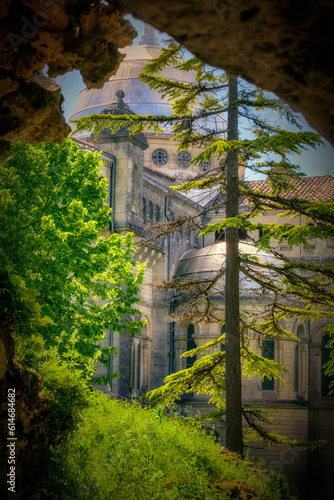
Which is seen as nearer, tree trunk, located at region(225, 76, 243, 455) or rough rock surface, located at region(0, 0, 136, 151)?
rough rock surface, located at region(0, 0, 136, 151)

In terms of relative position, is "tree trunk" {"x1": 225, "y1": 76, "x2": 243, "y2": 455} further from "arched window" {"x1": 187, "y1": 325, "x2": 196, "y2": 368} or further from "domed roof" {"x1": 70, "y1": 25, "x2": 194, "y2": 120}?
"domed roof" {"x1": 70, "y1": 25, "x2": 194, "y2": 120}

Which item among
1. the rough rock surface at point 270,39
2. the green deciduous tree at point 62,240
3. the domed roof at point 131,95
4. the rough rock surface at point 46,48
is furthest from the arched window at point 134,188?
the rough rock surface at point 270,39

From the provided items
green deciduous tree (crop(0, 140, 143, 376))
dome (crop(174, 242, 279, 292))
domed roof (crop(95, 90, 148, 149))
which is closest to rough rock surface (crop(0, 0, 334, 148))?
green deciduous tree (crop(0, 140, 143, 376))

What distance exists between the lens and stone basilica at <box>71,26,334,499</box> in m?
23.9

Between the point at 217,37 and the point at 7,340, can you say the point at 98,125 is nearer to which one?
the point at 7,340

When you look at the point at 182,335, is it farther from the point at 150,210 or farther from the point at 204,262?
the point at 150,210

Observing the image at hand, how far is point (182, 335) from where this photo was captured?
1117 inches

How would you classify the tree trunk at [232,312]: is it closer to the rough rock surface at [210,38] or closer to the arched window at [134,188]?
the rough rock surface at [210,38]

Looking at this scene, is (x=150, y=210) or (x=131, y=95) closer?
(x=150, y=210)

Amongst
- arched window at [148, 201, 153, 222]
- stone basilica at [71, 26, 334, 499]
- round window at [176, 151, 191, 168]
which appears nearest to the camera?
stone basilica at [71, 26, 334, 499]

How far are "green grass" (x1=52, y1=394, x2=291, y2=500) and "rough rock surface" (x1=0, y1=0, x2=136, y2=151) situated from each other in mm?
3836

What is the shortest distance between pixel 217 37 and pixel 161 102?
41.2 metres

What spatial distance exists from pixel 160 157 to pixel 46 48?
121 ft

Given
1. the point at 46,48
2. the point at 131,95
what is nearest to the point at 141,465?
the point at 46,48
